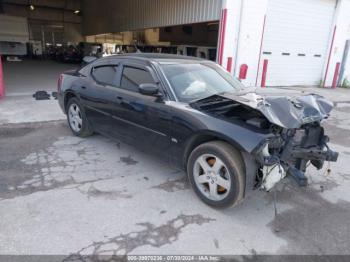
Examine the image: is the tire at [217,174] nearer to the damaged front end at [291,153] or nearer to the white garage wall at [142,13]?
the damaged front end at [291,153]

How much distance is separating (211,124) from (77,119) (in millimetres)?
3053

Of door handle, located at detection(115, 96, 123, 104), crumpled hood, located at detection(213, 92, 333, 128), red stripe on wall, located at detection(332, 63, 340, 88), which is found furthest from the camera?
red stripe on wall, located at detection(332, 63, 340, 88)

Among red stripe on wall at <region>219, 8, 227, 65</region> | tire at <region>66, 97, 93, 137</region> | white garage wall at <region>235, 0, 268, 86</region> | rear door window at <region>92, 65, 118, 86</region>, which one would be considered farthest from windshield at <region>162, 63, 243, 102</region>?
white garage wall at <region>235, 0, 268, 86</region>

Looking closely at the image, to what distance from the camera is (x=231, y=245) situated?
255 centimetres

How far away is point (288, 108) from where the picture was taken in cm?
282

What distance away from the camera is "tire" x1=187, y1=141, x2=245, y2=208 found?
279 cm

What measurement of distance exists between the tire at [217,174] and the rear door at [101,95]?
66.5 inches

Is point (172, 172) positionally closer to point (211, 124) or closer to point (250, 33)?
point (211, 124)

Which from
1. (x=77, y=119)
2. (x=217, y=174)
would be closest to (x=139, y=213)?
(x=217, y=174)

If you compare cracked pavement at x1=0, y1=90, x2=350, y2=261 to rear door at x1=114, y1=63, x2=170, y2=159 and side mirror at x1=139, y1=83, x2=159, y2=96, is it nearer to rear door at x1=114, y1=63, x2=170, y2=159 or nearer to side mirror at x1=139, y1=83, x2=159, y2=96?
rear door at x1=114, y1=63, x2=170, y2=159

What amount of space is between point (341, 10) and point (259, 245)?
13418mm

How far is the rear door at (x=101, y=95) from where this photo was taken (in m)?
4.23

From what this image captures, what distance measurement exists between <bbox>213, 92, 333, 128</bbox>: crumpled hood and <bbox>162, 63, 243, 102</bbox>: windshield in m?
0.51

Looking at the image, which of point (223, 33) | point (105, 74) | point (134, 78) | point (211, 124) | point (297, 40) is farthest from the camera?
point (297, 40)
